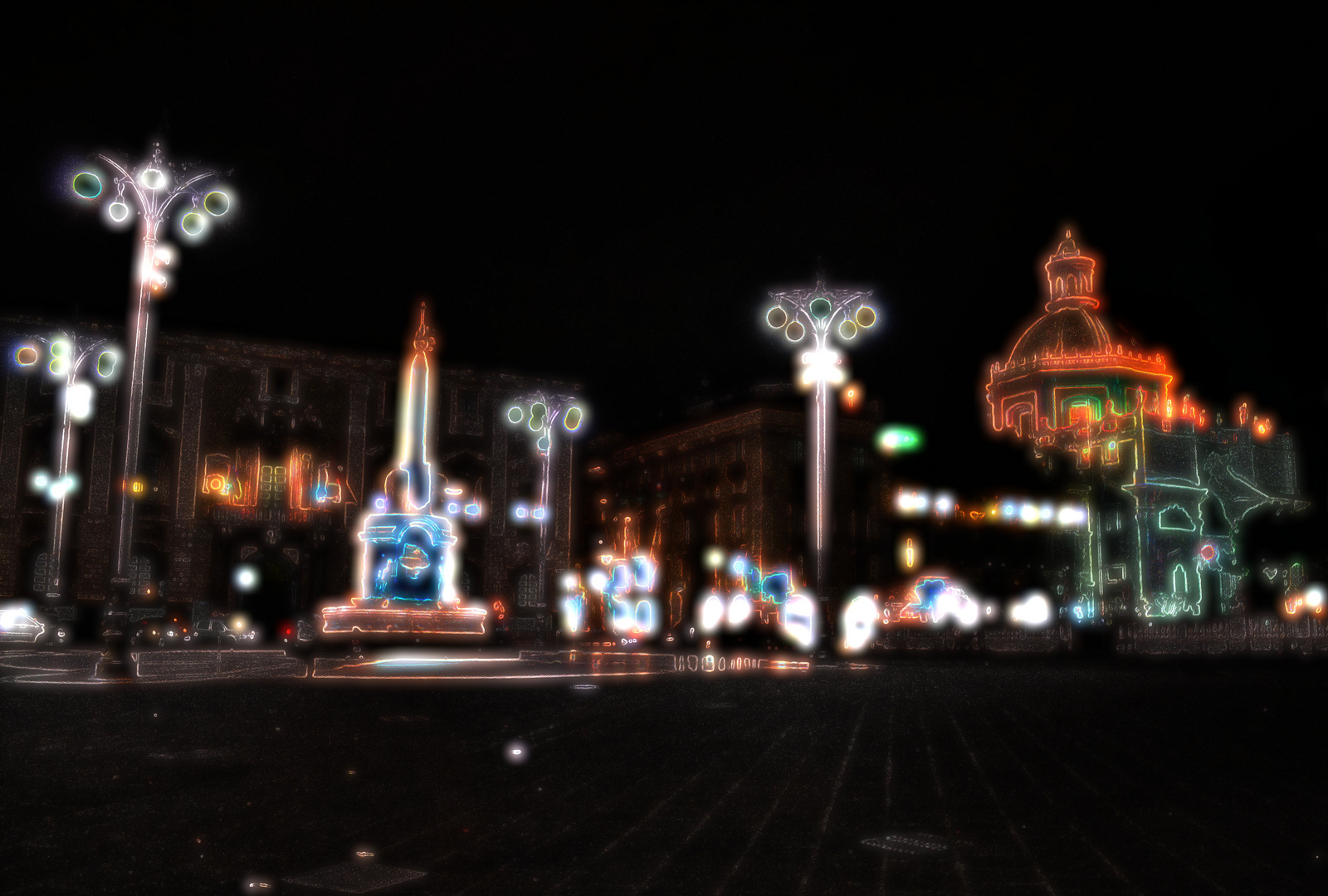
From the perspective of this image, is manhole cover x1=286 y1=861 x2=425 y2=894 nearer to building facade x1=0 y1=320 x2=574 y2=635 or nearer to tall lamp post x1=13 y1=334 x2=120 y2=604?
tall lamp post x1=13 y1=334 x2=120 y2=604

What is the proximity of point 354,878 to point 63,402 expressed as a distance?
1751 inches

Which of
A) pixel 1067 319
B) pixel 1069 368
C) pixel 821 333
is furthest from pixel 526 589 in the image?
pixel 821 333

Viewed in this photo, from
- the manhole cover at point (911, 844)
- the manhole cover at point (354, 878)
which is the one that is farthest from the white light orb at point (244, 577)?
the manhole cover at point (911, 844)

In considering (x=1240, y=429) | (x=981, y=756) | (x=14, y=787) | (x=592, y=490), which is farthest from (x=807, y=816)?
(x=592, y=490)

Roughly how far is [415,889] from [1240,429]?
4964 cm

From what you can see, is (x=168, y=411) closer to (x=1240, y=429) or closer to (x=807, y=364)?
(x=807, y=364)

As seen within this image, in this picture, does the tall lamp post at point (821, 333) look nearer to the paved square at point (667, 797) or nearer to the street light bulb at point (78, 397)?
the paved square at point (667, 797)

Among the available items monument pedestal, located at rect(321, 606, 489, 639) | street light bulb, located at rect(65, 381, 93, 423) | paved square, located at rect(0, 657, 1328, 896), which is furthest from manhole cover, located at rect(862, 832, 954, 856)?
street light bulb, located at rect(65, 381, 93, 423)

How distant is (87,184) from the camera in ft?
61.5

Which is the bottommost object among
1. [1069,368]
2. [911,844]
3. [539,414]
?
[911,844]

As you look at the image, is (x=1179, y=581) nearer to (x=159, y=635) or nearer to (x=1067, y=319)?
(x=1067, y=319)

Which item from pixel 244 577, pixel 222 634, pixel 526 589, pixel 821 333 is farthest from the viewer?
pixel 526 589

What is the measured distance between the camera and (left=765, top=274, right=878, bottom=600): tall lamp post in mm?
26531

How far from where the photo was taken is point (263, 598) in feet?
181
